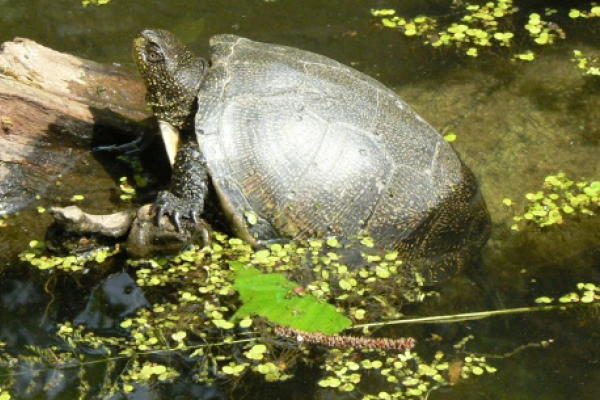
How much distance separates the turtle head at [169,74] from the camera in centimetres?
445

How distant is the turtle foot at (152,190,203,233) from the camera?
4129 millimetres

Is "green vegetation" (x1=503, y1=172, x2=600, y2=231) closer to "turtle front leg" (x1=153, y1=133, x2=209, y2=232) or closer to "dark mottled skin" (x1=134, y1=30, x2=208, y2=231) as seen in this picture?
"turtle front leg" (x1=153, y1=133, x2=209, y2=232)

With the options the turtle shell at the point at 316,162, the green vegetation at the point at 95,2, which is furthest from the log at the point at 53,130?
the green vegetation at the point at 95,2

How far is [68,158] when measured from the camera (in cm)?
494

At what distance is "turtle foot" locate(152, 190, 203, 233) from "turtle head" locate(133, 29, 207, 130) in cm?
56

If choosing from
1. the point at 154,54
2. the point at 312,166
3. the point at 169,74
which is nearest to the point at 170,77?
the point at 169,74

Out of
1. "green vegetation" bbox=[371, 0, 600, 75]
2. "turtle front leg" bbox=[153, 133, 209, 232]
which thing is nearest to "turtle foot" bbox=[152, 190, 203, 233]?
"turtle front leg" bbox=[153, 133, 209, 232]

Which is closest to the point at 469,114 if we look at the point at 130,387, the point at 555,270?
the point at 555,270

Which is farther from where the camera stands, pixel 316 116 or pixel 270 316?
pixel 316 116

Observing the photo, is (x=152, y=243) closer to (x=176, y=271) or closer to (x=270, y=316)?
(x=176, y=271)

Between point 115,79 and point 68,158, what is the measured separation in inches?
24.5

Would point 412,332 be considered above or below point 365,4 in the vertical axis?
below

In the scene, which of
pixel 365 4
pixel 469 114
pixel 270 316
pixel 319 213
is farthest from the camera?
pixel 365 4

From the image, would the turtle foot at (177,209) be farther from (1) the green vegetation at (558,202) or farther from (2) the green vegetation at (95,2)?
(2) the green vegetation at (95,2)
